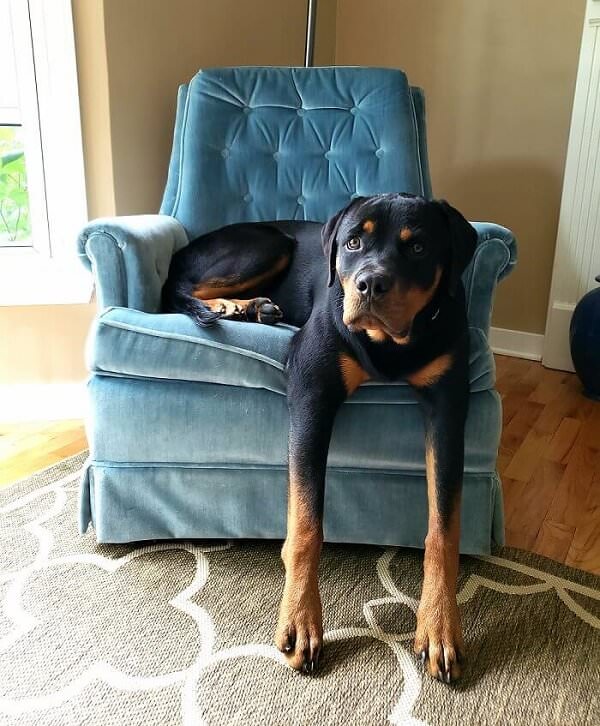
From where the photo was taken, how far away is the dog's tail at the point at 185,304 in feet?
5.04

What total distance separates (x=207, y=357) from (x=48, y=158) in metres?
1.24

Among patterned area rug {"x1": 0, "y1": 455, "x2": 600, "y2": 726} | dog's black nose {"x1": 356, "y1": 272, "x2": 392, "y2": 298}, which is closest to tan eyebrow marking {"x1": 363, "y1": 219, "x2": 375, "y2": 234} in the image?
dog's black nose {"x1": 356, "y1": 272, "x2": 392, "y2": 298}

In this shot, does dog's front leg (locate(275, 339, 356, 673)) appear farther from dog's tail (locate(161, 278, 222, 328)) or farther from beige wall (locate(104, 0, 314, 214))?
beige wall (locate(104, 0, 314, 214))

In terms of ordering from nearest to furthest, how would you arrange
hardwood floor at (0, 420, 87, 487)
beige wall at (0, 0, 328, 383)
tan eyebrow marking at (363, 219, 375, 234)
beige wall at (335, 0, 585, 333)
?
tan eyebrow marking at (363, 219, 375, 234) < hardwood floor at (0, 420, 87, 487) < beige wall at (0, 0, 328, 383) < beige wall at (335, 0, 585, 333)

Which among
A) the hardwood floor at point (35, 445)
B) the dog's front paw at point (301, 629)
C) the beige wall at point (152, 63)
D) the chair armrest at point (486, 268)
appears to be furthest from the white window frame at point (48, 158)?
the dog's front paw at point (301, 629)

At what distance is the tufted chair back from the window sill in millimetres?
441

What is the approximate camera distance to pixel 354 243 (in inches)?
54.1

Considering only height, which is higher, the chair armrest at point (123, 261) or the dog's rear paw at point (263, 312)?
the chair armrest at point (123, 261)

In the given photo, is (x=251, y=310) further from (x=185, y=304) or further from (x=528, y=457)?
(x=528, y=457)

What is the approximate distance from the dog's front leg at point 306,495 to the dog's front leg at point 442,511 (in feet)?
0.63

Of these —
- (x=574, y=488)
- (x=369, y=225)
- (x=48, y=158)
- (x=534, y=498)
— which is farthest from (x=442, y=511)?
(x=48, y=158)

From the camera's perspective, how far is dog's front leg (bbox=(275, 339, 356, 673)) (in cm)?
129

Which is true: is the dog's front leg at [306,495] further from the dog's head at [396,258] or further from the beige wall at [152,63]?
the beige wall at [152,63]

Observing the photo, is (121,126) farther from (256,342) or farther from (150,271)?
(256,342)
